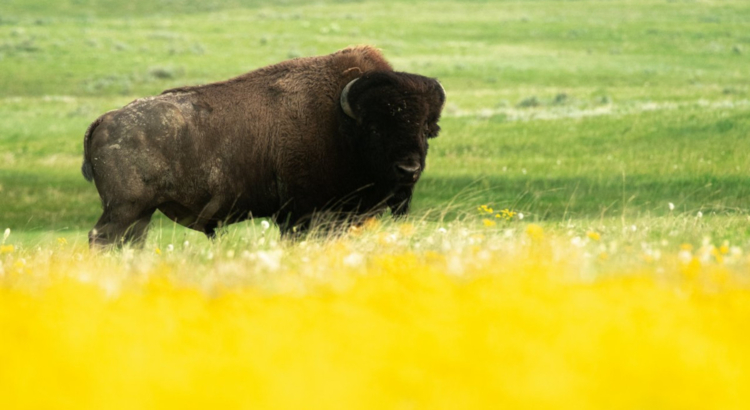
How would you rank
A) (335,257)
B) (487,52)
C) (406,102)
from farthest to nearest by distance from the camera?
1. (487,52)
2. (406,102)
3. (335,257)

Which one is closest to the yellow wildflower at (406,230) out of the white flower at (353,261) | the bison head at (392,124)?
the bison head at (392,124)

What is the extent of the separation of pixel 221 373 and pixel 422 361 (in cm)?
72

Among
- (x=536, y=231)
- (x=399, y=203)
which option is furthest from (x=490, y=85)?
Answer: (x=536, y=231)

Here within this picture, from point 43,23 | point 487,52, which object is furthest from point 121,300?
point 43,23

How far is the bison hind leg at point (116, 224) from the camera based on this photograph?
9602 millimetres

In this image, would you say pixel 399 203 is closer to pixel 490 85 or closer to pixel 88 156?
pixel 88 156

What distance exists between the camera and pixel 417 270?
5238 millimetres

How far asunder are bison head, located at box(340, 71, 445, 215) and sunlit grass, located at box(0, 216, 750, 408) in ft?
11.1

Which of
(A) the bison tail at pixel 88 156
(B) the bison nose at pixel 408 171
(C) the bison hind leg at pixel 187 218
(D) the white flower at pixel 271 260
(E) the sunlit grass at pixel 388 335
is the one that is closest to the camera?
(E) the sunlit grass at pixel 388 335

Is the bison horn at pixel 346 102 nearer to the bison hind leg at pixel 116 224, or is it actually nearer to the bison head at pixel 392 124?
the bison head at pixel 392 124

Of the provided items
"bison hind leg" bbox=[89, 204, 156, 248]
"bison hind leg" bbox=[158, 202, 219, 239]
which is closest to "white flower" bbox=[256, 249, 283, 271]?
"bison hind leg" bbox=[89, 204, 156, 248]

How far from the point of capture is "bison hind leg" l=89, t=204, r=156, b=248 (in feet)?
31.5

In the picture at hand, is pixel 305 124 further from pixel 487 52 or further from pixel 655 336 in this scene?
pixel 487 52

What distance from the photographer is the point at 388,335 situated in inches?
159
